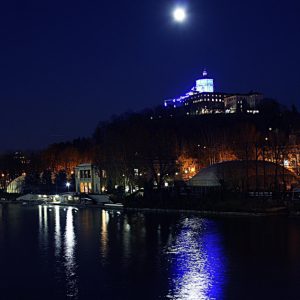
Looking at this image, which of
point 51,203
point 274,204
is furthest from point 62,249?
point 51,203

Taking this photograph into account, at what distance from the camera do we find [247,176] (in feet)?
115

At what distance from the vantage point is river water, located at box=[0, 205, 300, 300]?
513 inches

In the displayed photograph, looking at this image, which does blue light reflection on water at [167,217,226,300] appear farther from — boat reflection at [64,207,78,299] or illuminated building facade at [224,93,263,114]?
illuminated building facade at [224,93,263,114]

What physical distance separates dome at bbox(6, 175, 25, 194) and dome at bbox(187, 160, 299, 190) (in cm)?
2711

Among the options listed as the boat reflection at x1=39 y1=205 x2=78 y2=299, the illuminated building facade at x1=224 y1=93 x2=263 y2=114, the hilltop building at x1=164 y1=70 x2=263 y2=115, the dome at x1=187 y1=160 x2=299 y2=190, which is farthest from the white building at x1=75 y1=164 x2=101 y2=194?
the illuminated building facade at x1=224 y1=93 x2=263 y2=114

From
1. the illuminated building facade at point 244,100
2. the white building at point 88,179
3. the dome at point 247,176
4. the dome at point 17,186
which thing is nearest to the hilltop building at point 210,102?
the illuminated building facade at point 244,100

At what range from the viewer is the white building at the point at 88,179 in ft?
160

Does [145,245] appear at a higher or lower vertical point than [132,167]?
lower

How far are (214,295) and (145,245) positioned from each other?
26.2ft

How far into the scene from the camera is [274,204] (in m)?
29.2

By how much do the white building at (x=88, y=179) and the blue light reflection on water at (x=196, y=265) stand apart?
25264mm

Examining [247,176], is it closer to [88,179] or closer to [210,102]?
[88,179]

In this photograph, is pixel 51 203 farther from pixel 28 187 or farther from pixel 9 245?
pixel 9 245

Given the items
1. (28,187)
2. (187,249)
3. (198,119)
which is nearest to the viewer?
(187,249)
